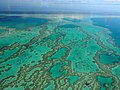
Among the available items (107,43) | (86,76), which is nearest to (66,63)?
(86,76)

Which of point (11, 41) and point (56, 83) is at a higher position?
point (11, 41)

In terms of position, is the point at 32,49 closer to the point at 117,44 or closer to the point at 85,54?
the point at 85,54

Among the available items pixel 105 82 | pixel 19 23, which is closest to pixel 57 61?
pixel 105 82

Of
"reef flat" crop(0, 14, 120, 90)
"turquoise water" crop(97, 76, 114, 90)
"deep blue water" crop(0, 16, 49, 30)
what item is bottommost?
"turquoise water" crop(97, 76, 114, 90)

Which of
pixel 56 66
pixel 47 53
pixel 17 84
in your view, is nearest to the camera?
pixel 17 84

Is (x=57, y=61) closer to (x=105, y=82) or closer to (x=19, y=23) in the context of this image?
(x=105, y=82)

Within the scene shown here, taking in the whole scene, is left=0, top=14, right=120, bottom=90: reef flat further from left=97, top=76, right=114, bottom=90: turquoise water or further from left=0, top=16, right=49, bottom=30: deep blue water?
left=0, top=16, right=49, bottom=30: deep blue water

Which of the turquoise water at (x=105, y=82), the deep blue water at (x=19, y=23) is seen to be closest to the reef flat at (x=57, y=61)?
the turquoise water at (x=105, y=82)

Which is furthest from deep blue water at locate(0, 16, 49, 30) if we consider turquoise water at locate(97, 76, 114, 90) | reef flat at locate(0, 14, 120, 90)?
turquoise water at locate(97, 76, 114, 90)
